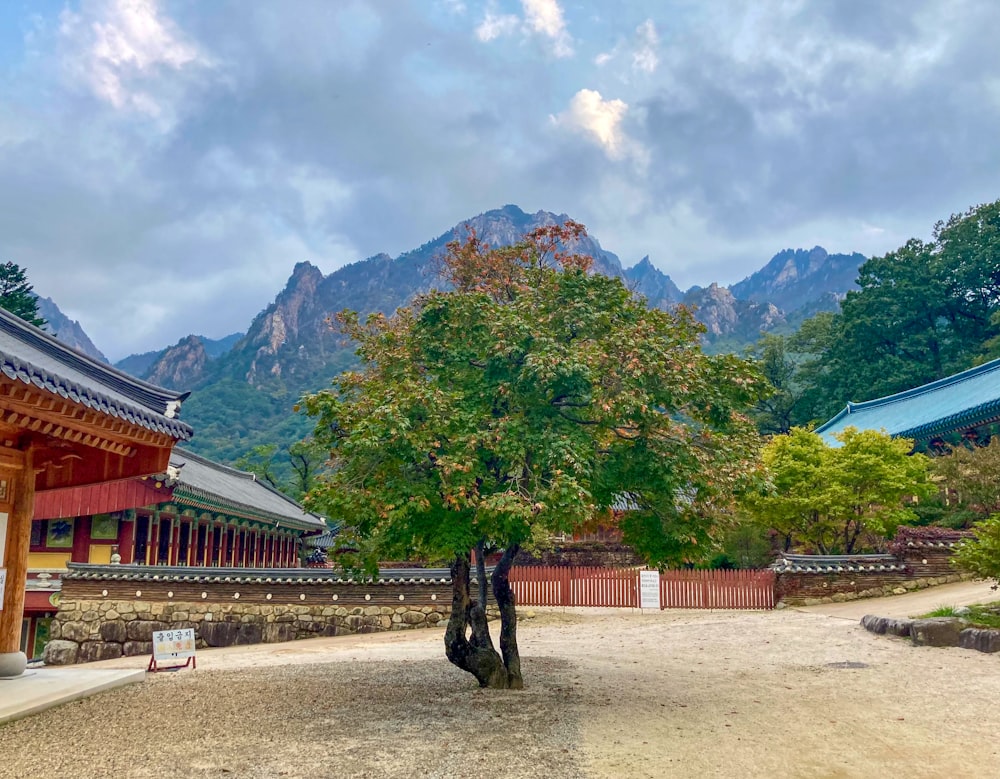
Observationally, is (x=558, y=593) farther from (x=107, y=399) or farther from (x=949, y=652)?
(x=107, y=399)

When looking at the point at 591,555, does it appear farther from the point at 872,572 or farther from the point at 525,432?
the point at 525,432

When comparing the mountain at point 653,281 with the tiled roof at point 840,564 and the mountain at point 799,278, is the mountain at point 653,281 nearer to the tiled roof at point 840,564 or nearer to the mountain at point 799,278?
the mountain at point 799,278

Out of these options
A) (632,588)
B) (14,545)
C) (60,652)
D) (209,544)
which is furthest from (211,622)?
(632,588)

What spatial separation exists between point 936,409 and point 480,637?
30.5 meters

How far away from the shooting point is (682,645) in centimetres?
1617

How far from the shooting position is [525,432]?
30.7ft

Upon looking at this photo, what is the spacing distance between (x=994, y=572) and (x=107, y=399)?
560 inches

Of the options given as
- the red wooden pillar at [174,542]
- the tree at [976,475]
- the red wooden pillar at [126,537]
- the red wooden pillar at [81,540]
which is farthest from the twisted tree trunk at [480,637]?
the red wooden pillar at [174,542]

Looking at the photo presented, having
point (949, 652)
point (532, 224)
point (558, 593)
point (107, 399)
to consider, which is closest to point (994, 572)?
point (949, 652)

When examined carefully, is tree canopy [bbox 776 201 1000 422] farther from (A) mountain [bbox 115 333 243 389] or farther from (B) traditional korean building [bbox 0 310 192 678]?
(A) mountain [bbox 115 333 243 389]

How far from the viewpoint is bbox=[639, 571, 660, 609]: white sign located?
22.4 metres

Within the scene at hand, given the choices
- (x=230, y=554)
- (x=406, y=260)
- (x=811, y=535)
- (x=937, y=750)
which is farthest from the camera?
(x=406, y=260)

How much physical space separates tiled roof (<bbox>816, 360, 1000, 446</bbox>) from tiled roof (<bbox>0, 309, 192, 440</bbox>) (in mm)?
19844

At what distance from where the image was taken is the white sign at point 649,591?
22406mm
